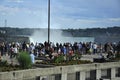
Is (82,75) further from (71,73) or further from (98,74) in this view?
(98,74)

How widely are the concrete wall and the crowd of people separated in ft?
26.2

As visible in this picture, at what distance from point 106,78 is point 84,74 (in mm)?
2363

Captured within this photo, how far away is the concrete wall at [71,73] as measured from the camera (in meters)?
17.0

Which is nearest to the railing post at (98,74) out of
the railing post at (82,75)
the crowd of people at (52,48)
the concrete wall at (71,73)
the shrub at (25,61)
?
the concrete wall at (71,73)

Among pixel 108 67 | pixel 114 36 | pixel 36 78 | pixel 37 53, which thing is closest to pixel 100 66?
pixel 108 67

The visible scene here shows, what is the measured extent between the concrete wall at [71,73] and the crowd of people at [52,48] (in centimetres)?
797

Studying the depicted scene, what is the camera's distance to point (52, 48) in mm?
32406

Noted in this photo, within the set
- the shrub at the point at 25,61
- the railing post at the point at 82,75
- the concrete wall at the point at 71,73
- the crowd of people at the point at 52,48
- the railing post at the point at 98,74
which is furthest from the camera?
the crowd of people at the point at 52,48

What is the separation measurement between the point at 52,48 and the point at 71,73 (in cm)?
1210

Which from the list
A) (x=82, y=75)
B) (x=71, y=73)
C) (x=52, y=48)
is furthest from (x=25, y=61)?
(x=52, y=48)

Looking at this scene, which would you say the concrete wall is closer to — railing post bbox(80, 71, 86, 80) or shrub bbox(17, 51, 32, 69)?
railing post bbox(80, 71, 86, 80)

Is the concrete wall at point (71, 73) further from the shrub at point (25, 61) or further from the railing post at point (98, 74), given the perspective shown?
the shrub at point (25, 61)

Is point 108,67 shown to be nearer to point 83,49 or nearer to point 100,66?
point 100,66

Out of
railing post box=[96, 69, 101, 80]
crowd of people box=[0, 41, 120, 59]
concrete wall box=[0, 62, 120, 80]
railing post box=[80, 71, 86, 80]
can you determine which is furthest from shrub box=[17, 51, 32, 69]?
crowd of people box=[0, 41, 120, 59]
